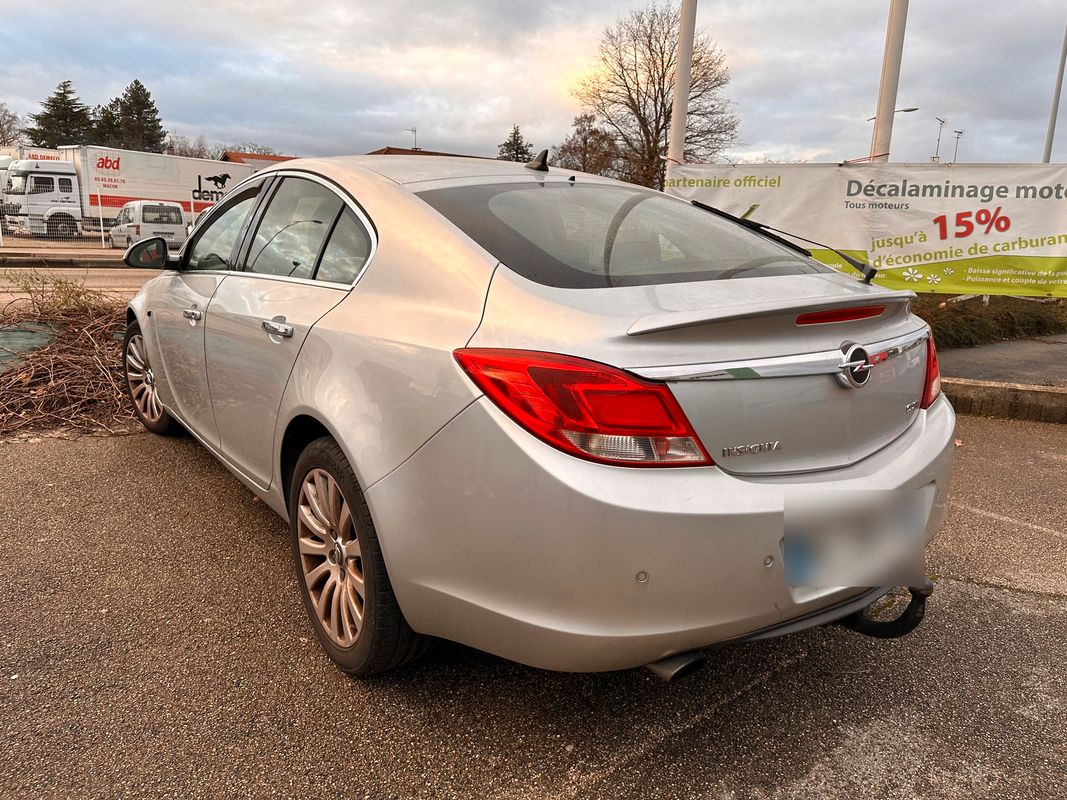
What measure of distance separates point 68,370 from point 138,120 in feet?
245

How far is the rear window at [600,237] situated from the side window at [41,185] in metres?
31.3

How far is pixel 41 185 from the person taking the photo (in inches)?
1095

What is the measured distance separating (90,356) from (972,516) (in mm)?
5833

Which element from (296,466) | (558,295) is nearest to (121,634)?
(296,466)

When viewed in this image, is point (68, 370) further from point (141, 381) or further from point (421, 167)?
point (421, 167)

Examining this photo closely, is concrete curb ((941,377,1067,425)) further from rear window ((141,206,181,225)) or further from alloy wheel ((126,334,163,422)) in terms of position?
rear window ((141,206,181,225))

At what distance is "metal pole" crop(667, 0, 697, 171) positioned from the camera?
26.7 ft

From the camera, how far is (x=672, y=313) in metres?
1.80

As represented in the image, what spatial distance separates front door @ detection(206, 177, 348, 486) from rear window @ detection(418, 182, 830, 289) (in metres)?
0.53

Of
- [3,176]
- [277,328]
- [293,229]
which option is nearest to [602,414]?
[277,328]

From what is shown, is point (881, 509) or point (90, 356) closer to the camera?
point (881, 509)

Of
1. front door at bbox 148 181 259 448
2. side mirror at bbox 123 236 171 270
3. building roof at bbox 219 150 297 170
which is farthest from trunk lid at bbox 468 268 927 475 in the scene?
building roof at bbox 219 150 297 170

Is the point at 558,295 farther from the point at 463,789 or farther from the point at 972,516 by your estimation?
the point at 972,516

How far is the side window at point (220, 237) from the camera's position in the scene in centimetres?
340
